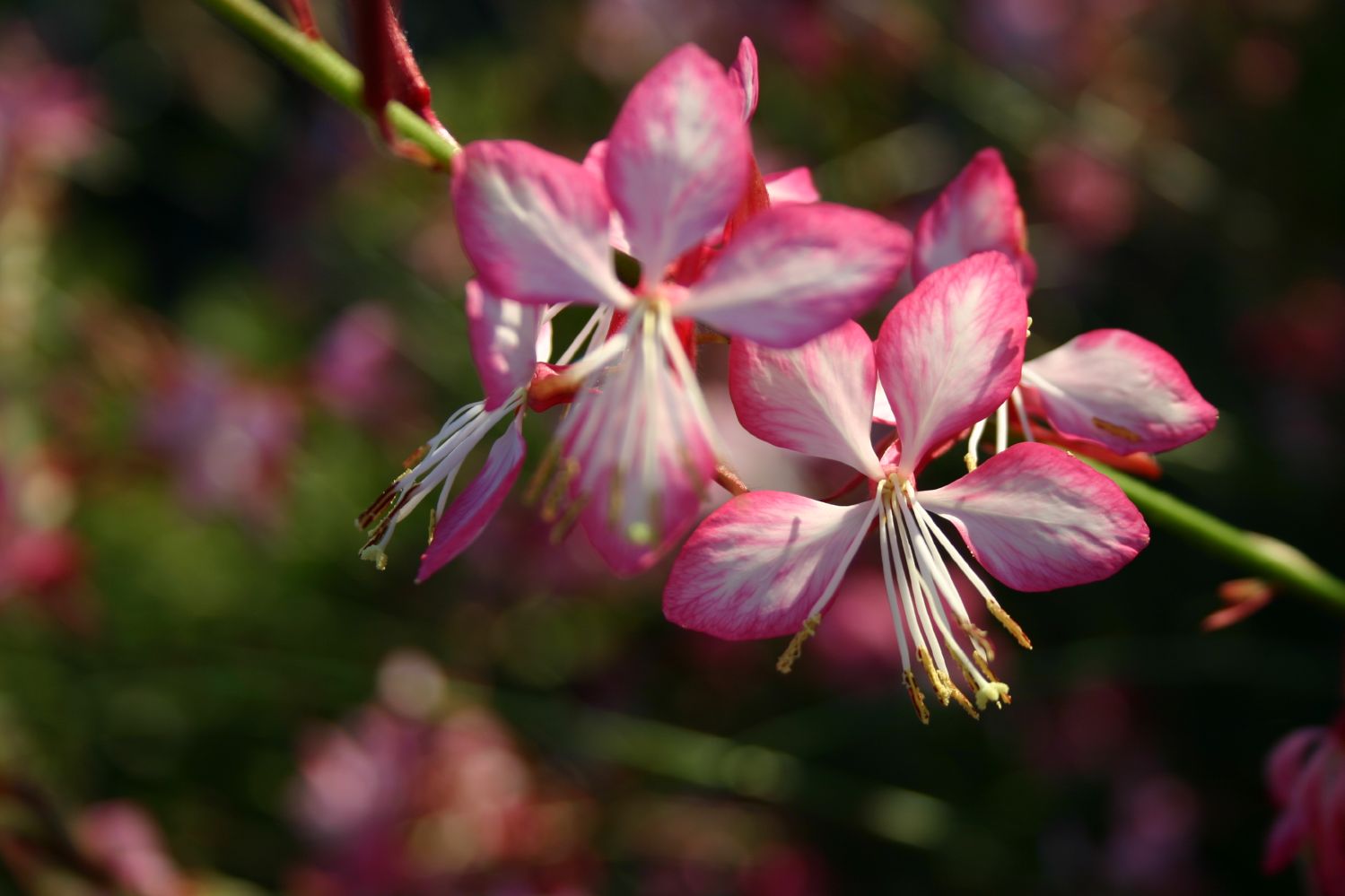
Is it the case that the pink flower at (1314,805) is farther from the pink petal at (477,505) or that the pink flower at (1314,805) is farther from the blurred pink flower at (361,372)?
the blurred pink flower at (361,372)

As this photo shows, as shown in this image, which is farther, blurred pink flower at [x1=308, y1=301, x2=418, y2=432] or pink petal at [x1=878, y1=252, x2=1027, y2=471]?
blurred pink flower at [x1=308, y1=301, x2=418, y2=432]

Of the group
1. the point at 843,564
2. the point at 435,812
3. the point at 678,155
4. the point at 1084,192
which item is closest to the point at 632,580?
the point at 435,812

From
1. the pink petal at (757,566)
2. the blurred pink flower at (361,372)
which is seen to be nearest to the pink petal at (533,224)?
the pink petal at (757,566)

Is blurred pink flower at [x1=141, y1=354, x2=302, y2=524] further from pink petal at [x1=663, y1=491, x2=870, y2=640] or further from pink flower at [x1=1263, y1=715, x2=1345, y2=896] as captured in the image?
pink flower at [x1=1263, y1=715, x2=1345, y2=896]

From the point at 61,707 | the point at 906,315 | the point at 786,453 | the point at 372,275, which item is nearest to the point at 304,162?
the point at 372,275

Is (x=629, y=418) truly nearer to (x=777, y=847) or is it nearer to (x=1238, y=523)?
(x=777, y=847)

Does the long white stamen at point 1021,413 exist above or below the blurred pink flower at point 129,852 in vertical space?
above

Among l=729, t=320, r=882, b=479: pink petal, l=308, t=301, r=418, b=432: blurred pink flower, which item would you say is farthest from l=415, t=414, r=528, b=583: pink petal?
l=308, t=301, r=418, b=432: blurred pink flower
